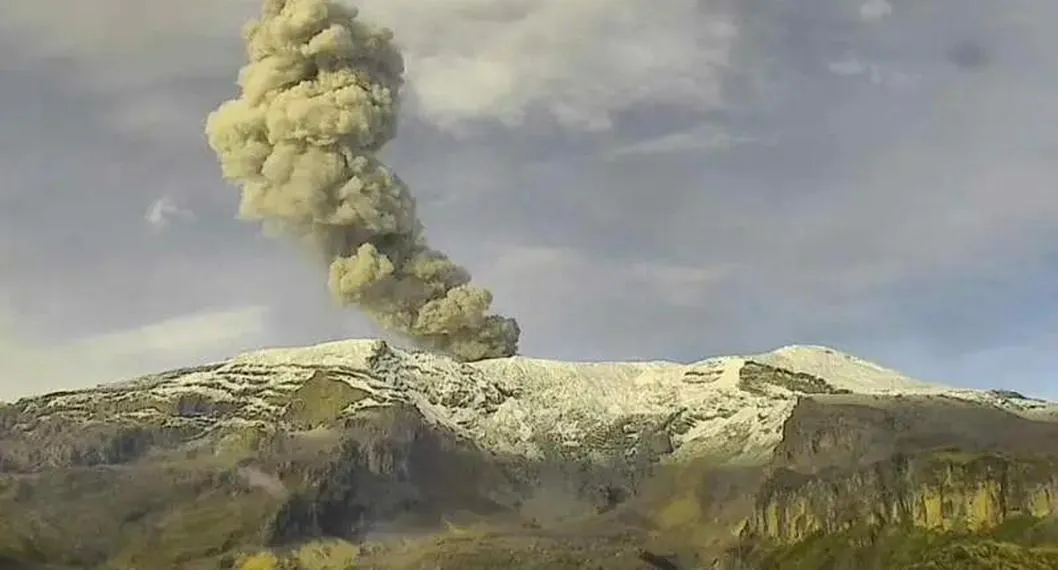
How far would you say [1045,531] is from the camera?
184 metres

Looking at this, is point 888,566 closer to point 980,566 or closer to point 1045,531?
point 1045,531

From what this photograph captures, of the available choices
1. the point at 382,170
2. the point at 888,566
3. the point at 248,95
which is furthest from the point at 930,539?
the point at 248,95

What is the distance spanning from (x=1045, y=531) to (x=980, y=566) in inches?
1596

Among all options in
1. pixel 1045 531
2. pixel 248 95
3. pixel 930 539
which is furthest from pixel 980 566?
pixel 248 95

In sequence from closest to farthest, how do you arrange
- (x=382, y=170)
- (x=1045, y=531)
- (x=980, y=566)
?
(x=980, y=566)
(x=1045, y=531)
(x=382, y=170)

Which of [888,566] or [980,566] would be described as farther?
[888,566]

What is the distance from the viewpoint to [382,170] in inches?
7712

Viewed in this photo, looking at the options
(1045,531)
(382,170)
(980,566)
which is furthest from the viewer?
(382,170)

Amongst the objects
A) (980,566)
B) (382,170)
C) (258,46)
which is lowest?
(980,566)

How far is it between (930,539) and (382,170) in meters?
A: 88.8

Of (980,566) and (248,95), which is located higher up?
(248,95)

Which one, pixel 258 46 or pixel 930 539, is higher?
pixel 258 46

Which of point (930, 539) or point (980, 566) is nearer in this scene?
point (980, 566)

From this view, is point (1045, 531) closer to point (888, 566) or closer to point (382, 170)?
point (888, 566)
